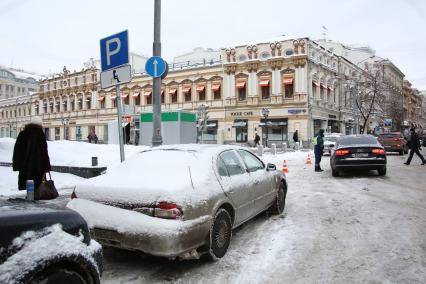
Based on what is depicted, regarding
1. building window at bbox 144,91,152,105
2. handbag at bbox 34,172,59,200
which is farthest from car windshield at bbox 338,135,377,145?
building window at bbox 144,91,152,105

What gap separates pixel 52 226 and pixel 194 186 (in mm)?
1951

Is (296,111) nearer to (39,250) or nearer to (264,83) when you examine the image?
(264,83)

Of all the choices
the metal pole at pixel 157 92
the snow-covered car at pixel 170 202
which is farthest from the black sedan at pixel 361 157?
the snow-covered car at pixel 170 202

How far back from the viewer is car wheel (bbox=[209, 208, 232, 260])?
14.4 feet

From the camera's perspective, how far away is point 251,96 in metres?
41.7

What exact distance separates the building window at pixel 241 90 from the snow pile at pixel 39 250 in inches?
1589

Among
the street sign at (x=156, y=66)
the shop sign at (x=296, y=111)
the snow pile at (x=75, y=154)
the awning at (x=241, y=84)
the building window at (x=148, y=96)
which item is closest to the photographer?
the street sign at (x=156, y=66)

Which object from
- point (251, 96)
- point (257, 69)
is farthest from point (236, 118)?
point (257, 69)

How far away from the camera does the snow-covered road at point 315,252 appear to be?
401 cm

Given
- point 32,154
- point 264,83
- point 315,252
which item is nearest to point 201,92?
point 264,83

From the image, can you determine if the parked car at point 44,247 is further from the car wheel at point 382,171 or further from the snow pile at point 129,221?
the car wheel at point 382,171

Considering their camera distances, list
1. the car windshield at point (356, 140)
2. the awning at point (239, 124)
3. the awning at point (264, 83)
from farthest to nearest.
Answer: the awning at point (239, 124), the awning at point (264, 83), the car windshield at point (356, 140)

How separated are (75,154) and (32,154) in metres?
8.27

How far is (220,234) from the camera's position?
179 inches
